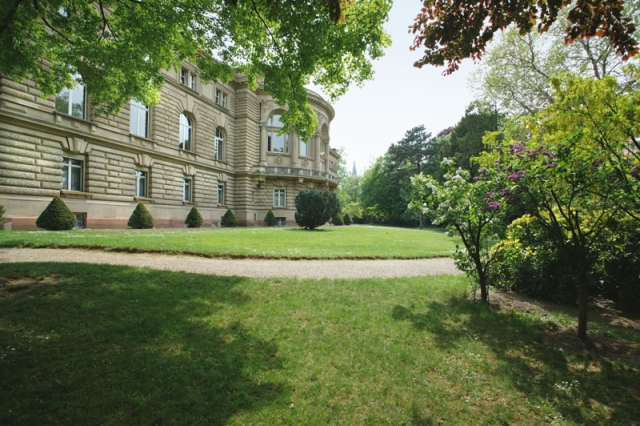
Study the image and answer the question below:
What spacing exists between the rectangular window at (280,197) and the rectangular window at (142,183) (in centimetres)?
1444

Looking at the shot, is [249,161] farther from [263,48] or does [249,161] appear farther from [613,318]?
[613,318]

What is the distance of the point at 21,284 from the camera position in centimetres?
510

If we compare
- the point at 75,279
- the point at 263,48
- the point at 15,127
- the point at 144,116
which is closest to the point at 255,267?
the point at 75,279

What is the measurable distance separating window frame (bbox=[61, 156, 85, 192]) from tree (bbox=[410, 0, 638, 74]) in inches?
799

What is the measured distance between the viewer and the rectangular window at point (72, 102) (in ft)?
54.6

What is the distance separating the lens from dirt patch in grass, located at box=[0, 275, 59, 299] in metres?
4.75

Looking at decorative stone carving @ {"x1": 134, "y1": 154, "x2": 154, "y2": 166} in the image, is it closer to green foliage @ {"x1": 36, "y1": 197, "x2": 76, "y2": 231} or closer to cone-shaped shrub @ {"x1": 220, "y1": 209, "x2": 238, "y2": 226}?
green foliage @ {"x1": 36, "y1": 197, "x2": 76, "y2": 231}

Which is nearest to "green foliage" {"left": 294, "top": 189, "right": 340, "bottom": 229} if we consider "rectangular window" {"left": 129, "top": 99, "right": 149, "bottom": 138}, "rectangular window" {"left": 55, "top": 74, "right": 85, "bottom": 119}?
"rectangular window" {"left": 129, "top": 99, "right": 149, "bottom": 138}

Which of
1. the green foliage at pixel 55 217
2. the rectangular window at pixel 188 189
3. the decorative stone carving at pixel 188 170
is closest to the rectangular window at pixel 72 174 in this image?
the green foliage at pixel 55 217

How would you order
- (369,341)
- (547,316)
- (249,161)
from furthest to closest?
(249,161), (547,316), (369,341)

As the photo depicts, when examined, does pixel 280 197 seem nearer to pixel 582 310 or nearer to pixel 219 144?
pixel 219 144

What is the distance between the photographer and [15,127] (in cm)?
1445

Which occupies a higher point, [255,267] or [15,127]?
[15,127]

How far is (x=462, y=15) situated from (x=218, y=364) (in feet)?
17.0
